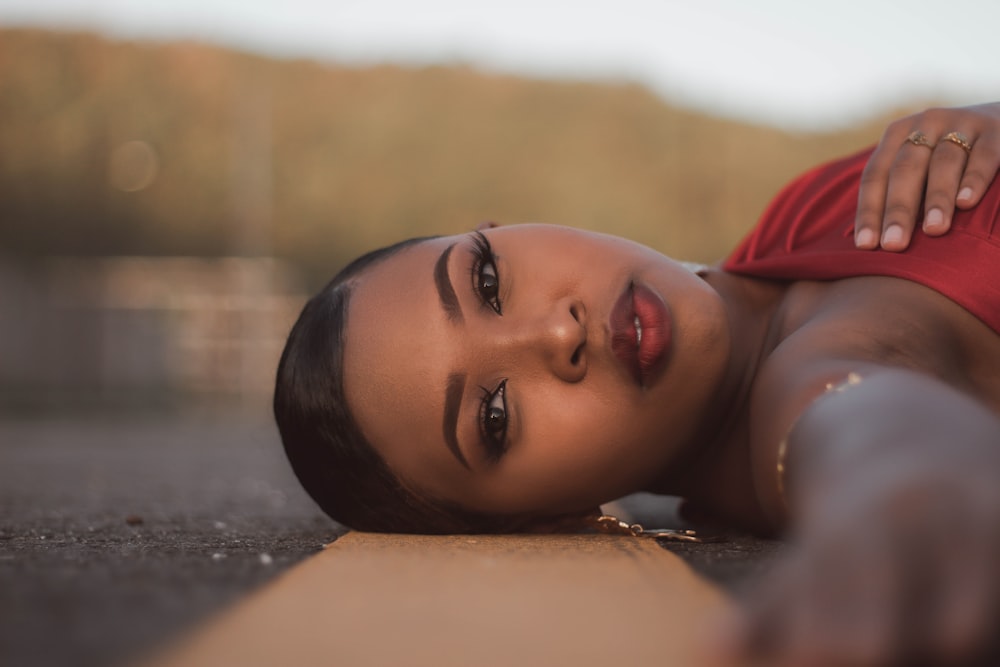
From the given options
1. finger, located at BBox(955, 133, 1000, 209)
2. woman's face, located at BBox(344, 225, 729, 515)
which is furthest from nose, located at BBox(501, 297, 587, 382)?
finger, located at BBox(955, 133, 1000, 209)

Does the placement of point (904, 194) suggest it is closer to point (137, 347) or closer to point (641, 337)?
point (641, 337)

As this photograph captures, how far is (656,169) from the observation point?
24562 millimetres

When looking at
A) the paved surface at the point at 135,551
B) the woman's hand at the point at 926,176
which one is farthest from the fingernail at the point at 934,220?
the paved surface at the point at 135,551

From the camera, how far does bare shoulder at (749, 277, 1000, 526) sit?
1.13m

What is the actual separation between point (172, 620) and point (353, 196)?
2250 cm

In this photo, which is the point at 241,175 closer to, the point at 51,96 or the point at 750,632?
the point at 51,96

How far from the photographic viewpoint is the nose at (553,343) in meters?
1.43

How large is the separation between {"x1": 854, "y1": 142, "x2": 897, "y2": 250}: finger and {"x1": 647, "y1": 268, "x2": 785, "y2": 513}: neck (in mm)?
190

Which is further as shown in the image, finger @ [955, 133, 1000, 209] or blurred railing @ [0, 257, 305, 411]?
blurred railing @ [0, 257, 305, 411]

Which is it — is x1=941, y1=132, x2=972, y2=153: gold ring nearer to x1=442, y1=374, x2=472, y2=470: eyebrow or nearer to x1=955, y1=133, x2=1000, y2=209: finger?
x1=955, y1=133, x2=1000, y2=209: finger

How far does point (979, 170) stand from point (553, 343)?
67cm

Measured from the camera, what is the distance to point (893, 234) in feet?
4.92

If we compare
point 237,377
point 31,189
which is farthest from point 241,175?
point 237,377

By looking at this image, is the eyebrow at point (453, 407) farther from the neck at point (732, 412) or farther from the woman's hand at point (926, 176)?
the woman's hand at point (926, 176)
